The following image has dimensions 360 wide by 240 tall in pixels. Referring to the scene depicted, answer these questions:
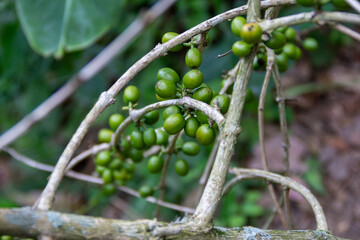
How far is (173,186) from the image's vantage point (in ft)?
7.32

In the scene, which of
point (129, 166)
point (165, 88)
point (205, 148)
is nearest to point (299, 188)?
point (165, 88)

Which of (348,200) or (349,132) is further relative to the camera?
(349,132)

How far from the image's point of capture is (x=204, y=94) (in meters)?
0.72

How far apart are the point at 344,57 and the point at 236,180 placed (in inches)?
100

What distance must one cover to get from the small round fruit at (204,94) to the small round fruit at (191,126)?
0.15 feet

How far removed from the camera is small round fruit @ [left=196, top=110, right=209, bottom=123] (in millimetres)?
715

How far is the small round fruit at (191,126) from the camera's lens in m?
0.73

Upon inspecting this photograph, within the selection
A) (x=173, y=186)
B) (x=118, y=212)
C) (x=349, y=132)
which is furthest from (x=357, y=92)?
(x=118, y=212)

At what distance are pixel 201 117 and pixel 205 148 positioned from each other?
1.35 meters

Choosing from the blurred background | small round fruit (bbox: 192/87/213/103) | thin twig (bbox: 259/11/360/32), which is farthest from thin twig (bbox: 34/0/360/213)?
the blurred background

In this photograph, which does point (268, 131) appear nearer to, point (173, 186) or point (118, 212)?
point (173, 186)

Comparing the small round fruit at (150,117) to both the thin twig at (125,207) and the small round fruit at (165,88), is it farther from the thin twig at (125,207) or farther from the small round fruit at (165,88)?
the thin twig at (125,207)

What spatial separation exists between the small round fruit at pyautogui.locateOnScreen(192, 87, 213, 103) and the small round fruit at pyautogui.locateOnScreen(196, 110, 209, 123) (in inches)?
1.1

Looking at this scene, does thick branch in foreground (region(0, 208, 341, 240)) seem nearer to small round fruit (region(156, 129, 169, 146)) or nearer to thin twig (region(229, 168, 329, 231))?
thin twig (region(229, 168, 329, 231))
